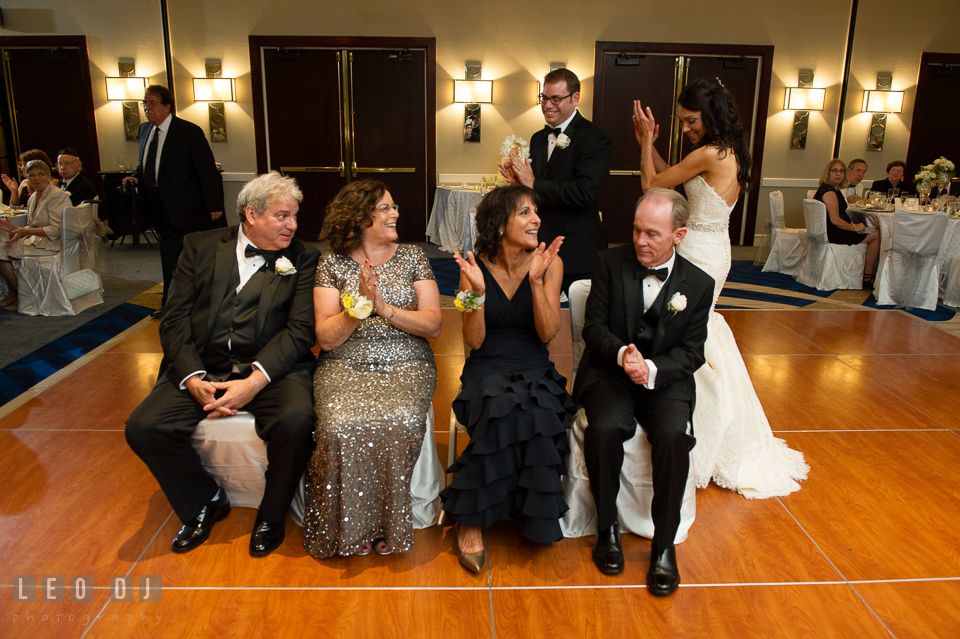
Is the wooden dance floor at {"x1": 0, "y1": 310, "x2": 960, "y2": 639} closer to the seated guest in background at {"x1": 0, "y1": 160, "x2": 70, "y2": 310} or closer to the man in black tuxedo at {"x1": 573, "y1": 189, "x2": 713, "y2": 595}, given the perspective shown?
the man in black tuxedo at {"x1": 573, "y1": 189, "x2": 713, "y2": 595}

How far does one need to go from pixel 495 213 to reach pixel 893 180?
7.88m

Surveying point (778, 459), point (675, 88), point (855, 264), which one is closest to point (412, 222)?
point (675, 88)

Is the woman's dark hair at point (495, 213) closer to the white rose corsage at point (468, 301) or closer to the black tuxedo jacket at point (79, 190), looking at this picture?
the white rose corsage at point (468, 301)

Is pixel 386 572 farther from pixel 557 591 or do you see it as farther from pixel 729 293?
pixel 729 293

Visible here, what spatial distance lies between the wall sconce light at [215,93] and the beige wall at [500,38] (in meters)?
0.10

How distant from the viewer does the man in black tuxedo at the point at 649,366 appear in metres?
2.40

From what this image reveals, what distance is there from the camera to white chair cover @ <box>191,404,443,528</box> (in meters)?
2.63

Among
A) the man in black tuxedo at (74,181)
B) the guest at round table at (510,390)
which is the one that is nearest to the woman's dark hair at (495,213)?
the guest at round table at (510,390)

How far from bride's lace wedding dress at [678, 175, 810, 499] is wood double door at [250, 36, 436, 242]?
22.1 feet

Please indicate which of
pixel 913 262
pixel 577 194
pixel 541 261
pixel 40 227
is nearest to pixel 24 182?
pixel 40 227

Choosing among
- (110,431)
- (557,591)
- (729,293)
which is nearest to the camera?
(557,591)

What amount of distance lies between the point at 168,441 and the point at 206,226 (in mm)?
3526

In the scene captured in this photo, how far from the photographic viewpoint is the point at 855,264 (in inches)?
293

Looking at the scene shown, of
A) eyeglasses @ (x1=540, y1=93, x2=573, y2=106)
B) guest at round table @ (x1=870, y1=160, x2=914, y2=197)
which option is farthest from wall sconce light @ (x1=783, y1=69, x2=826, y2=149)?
eyeglasses @ (x1=540, y1=93, x2=573, y2=106)
